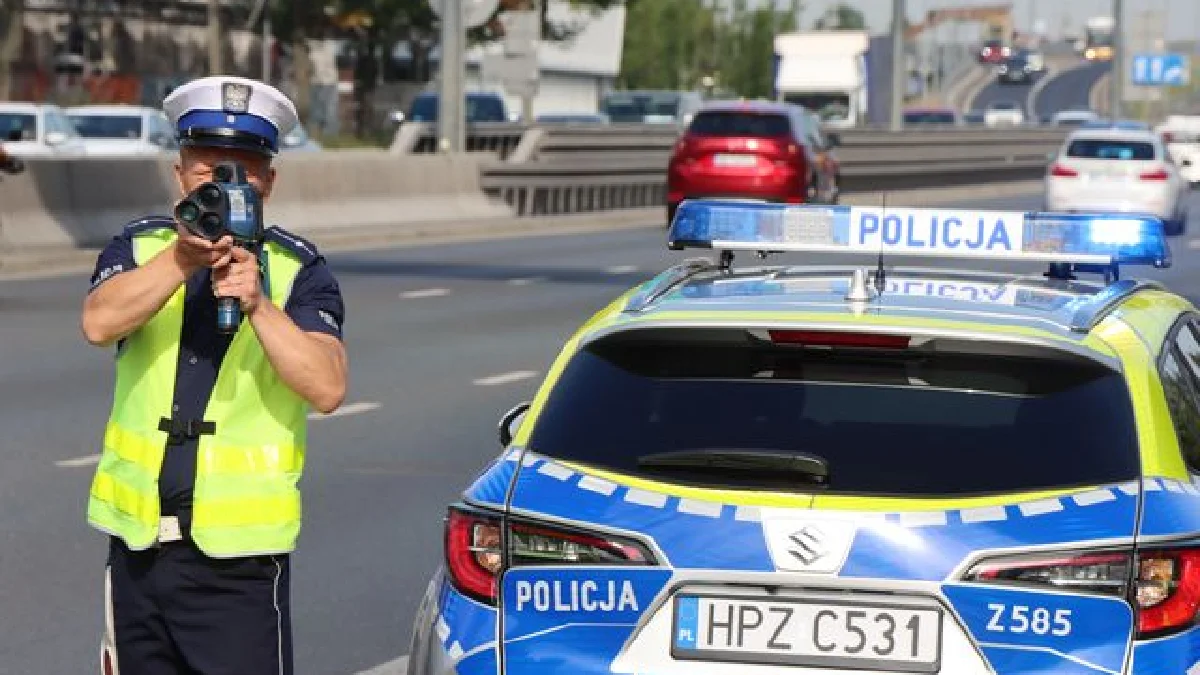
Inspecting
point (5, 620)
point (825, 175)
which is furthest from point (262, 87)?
point (825, 175)

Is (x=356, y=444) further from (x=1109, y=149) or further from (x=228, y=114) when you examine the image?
(x=1109, y=149)

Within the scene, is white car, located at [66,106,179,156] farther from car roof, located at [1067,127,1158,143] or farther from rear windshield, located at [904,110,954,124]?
rear windshield, located at [904,110,954,124]

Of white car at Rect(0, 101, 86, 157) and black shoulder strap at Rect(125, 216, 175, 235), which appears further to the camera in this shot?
white car at Rect(0, 101, 86, 157)

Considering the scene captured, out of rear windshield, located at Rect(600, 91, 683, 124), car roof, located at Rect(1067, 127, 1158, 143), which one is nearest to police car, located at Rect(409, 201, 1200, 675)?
car roof, located at Rect(1067, 127, 1158, 143)

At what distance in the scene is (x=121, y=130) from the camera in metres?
43.6

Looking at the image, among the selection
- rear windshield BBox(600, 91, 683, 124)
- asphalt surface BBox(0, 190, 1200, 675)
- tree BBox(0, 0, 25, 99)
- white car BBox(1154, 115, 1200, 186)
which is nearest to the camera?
asphalt surface BBox(0, 190, 1200, 675)

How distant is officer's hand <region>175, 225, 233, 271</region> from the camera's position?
450 cm

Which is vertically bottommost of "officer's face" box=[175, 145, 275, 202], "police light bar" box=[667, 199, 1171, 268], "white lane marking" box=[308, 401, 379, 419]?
"white lane marking" box=[308, 401, 379, 419]

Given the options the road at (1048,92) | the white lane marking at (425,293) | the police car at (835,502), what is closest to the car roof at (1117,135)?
the white lane marking at (425,293)

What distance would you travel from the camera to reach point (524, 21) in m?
39.9

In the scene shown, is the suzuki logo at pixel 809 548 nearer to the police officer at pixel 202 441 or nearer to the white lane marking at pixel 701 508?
the white lane marking at pixel 701 508

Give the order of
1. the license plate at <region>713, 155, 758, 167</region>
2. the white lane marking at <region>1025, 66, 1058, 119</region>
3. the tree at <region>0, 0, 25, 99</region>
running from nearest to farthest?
the license plate at <region>713, 155, 758, 167</region>, the tree at <region>0, 0, 25, 99</region>, the white lane marking at <region>1025, 66, 1058, 119</region>

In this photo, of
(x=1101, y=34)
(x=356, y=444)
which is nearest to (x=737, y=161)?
(x=356, y=444)

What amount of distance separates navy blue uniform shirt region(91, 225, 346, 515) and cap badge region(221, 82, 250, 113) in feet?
0.95
